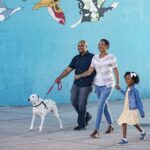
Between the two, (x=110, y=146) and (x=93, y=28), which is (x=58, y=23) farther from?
(x=110, y=146)

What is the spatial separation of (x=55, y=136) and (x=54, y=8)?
561 cm

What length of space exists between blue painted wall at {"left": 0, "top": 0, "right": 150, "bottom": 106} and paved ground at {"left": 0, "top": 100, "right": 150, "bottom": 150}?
1.58m

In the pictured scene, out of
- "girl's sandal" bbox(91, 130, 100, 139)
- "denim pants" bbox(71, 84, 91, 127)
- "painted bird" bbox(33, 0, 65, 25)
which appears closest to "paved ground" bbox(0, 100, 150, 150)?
"girl's sandal" bbox(91, 130, 100, 139)

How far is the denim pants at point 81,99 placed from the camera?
981 cm

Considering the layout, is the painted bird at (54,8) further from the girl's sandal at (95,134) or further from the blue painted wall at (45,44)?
the girl's sandal at (95,134)

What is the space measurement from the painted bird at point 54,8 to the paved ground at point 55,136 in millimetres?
3096

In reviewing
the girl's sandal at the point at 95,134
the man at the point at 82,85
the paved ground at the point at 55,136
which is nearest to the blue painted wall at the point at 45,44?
the paved ground at the point at 55,136

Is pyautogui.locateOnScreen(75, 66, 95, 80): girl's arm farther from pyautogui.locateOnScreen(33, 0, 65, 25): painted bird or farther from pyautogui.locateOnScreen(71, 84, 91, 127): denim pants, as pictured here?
pyautogui.locateOnScreen(33, 0, 65, 25): painted bird

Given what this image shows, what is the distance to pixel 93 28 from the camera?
14.8m

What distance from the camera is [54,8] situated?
1398cm

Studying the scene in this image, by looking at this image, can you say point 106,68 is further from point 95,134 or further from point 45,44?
point 45,44

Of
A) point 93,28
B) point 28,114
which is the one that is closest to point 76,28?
point 93,28

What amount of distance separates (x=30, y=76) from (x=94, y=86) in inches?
172

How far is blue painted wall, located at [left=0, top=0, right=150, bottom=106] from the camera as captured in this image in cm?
1359
